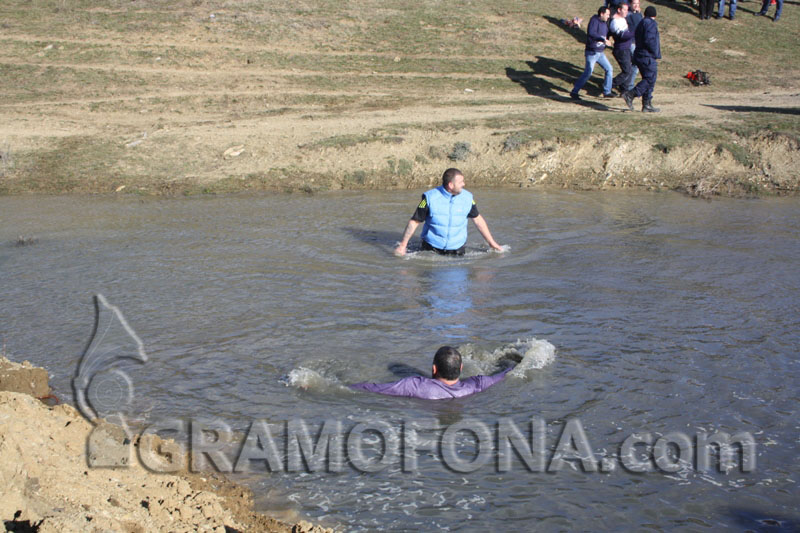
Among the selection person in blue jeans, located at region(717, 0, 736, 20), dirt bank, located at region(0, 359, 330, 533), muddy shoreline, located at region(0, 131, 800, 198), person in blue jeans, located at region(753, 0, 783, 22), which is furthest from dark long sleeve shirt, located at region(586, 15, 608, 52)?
dirt bank, located at region(0, 359, 330, 533)

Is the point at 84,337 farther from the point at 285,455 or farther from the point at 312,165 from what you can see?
the point at 312,165

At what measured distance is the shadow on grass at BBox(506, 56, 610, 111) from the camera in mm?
19094

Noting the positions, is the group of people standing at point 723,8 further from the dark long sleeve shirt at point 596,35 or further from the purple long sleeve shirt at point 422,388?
the purple long sleeve shirt at point 422,388

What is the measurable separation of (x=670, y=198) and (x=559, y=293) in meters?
5.49

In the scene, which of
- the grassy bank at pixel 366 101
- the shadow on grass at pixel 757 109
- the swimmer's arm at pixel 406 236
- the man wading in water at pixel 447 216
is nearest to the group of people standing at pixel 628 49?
the grassy bank at pixel 366 101

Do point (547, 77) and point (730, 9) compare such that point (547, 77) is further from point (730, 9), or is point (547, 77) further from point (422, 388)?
point (422, 388)

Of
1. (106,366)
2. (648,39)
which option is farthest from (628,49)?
(106,366)

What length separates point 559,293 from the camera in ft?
Result: 28.7

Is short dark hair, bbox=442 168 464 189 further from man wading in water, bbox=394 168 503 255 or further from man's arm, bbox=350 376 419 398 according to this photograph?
man's arm, bbox=350 376 419 398

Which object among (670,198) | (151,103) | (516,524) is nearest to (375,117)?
(151,103)

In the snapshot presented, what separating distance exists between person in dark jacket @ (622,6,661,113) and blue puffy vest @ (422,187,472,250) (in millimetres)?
7821

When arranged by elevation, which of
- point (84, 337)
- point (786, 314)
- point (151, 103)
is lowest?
point (84, 337)

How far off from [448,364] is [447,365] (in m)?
0.01

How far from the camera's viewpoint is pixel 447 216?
1009 centimetres
